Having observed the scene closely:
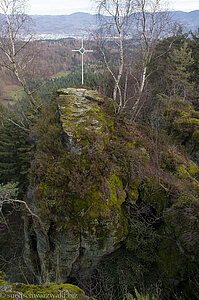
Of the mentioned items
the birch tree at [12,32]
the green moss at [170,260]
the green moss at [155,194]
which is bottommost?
the green moss at [170,260]

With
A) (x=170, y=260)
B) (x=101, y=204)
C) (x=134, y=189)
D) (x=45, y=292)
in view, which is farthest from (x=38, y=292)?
(x=134, y=189)

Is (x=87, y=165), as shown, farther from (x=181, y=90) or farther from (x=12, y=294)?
(x=181, y=90)

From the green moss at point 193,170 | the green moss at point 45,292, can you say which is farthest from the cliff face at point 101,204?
the green moss at point 45,292

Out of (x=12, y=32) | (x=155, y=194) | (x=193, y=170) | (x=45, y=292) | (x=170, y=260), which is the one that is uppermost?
(x=12, y=32)

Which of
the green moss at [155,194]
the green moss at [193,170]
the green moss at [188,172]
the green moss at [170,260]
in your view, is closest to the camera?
the green moss at [170,260]

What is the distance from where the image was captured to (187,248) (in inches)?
178

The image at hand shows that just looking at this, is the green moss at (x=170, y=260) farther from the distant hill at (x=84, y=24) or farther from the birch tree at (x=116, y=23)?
the distant hill at (x=84, y=24)

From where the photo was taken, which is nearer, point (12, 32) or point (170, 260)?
point (170, 260)

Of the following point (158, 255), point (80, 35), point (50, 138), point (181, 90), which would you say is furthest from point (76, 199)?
point (181, 90)

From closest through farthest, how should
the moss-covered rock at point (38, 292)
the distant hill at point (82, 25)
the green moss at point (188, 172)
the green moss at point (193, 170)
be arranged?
the moss-covered rock at point (38, 292)
the green moss at point (188, 172)
the green moss at point (193, 170)
the distant hill at point (82, 25)

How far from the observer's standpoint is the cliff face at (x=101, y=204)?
17.0 ft

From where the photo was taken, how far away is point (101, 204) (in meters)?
5.57

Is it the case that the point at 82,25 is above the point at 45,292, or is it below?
above

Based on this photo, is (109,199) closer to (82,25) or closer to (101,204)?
(101,204)
